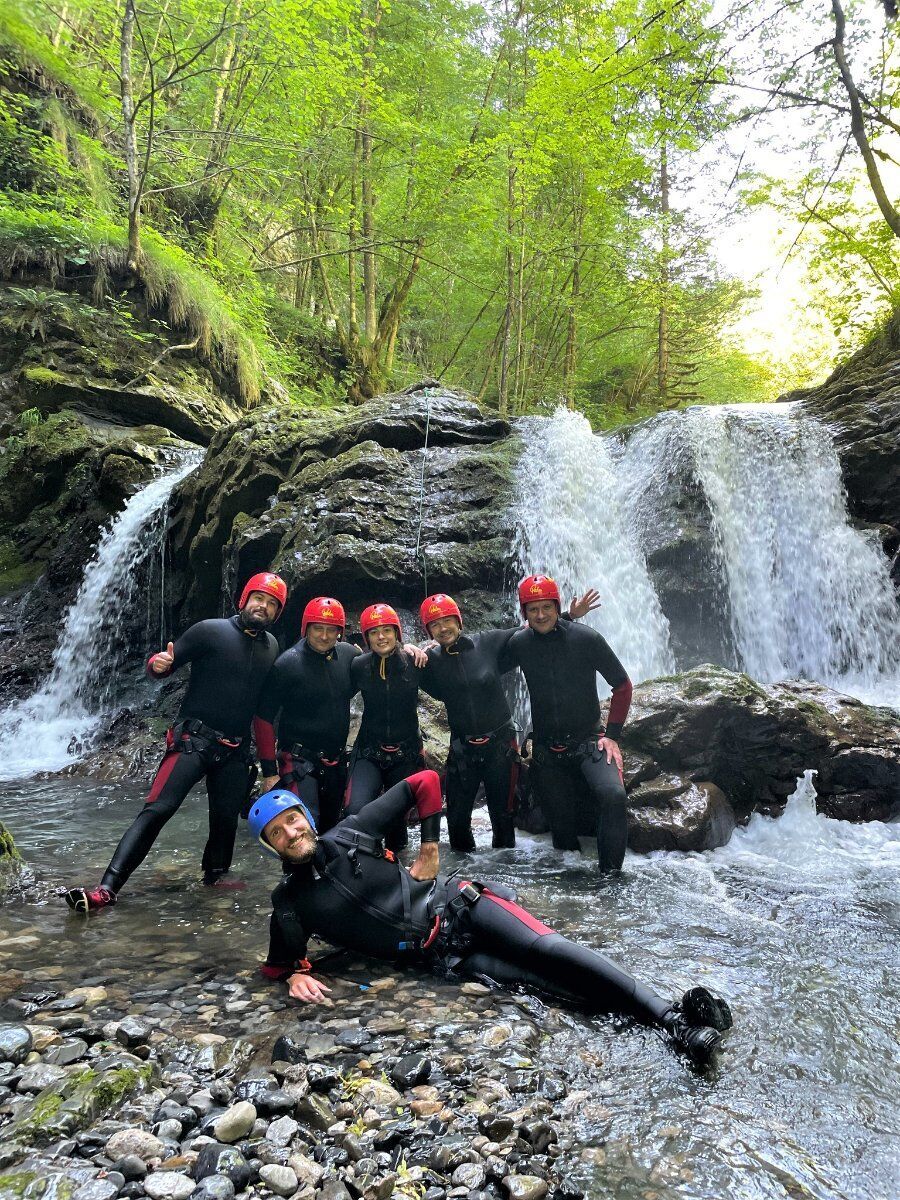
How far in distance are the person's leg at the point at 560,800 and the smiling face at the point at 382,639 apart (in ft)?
5.69

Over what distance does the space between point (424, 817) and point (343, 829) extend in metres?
0.48

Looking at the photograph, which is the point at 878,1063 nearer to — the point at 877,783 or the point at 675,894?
the point at 675,894

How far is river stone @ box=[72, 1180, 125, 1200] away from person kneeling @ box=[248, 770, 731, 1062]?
4.36 ft

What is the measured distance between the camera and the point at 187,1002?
3.31 m

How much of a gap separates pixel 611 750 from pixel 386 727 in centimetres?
184

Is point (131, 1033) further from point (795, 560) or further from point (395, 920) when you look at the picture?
point (795, 560)

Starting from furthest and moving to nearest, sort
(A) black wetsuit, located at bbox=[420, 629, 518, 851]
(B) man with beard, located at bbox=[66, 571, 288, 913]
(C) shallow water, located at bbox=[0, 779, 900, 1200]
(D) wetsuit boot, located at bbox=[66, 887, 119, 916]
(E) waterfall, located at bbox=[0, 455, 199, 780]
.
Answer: (E) waterfall, located at bbox=[0, 455, 199, 780], (A) black wetsuit, located at bbox=[420, 629, 518, 851], (B) man with beard, located at bbox=[66, 571, 288, 913], (D) wetsuit boot, located at bbox=[66, 887, 119, 916], (C) shallow water, located at bbox=[0, 779, 900, 1200]

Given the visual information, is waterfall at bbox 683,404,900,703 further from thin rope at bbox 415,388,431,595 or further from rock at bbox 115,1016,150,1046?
rock at bbox 115,1016,150,1046

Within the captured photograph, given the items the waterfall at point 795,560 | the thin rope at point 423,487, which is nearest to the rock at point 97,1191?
the thin rope at point 423,487

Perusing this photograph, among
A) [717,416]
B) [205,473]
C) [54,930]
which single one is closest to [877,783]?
[54,930]

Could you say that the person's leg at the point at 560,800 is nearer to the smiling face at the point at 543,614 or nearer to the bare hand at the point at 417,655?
the smiling face at the point at 543,614

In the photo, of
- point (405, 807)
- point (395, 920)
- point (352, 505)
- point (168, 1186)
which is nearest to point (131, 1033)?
point (168, 1186)

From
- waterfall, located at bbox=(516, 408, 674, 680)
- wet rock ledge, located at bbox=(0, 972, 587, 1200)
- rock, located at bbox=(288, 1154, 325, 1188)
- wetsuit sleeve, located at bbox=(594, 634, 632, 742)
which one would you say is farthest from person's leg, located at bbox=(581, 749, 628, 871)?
waterfall, located at bbox=(516, 408, 674, 680)

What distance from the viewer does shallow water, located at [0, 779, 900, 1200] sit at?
7.95ft
